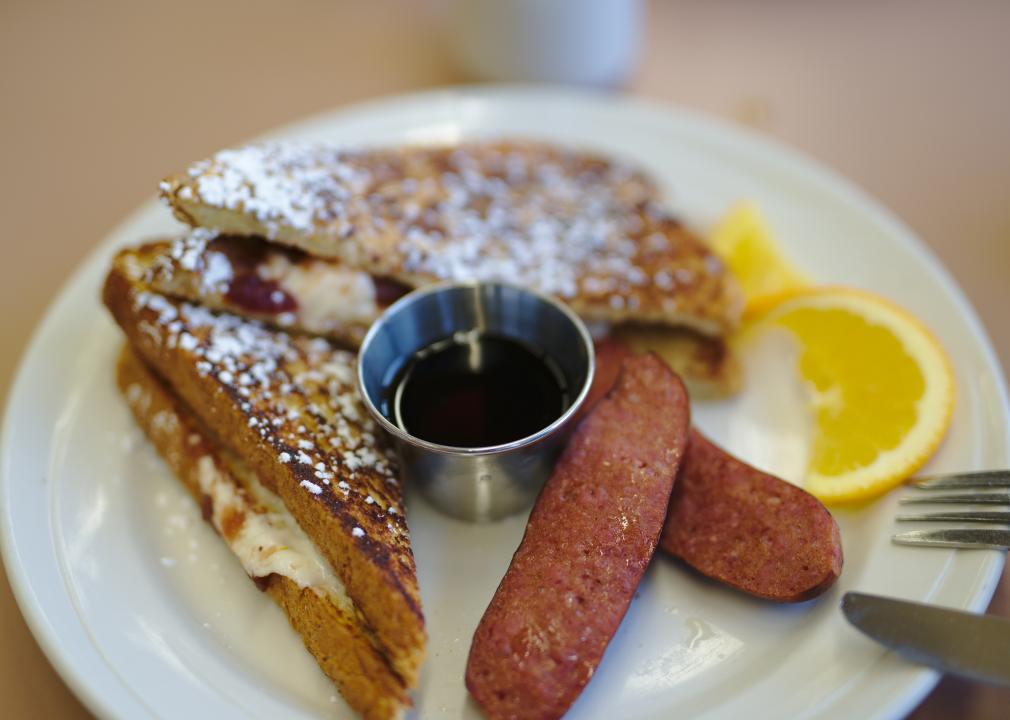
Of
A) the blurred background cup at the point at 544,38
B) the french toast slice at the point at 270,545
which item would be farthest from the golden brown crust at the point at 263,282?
the blurred background cup at the point at 544,38

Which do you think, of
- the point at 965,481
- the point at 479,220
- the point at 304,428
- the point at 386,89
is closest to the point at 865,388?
the point at 965,481

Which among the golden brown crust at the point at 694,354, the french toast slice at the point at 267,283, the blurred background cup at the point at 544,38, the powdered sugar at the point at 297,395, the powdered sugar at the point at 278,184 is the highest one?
the blurred background cup at the point at 544,38

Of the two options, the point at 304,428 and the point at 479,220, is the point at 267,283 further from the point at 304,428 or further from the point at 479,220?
the point at 479,220

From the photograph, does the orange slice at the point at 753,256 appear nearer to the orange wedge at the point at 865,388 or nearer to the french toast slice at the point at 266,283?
the orange wedge at the point at 865,388

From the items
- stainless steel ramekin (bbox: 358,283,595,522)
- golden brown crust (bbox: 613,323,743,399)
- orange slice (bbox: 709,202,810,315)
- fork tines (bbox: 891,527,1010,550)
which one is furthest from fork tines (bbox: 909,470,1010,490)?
stainless steel ramekin (bbox: 358,283,595,522)

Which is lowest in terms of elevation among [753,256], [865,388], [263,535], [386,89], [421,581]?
[421,581]

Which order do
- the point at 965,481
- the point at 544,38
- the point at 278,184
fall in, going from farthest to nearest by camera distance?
the point at 544,38, the point at 278,184, the point at 965,481

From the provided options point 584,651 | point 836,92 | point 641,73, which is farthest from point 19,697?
point 836,92

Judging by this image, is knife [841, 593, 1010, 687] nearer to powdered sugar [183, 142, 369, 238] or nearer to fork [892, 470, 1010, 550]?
fork [892, 470, 1010, 550]
